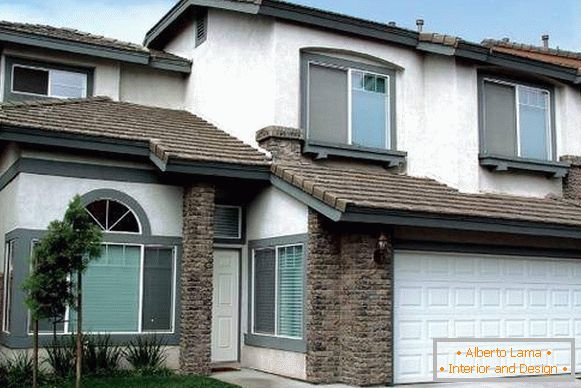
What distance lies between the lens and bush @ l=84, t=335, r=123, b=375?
1302cm

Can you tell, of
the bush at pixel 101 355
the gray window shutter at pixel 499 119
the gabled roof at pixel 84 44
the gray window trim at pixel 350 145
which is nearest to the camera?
the bush at pixel 101 355

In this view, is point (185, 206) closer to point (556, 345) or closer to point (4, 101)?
point (4, 101)

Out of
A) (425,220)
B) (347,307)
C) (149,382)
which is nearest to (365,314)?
(347,307)

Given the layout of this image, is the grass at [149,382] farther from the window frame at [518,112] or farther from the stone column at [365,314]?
the window frame at [518,112]

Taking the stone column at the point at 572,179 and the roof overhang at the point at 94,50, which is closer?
the roof overhang at the point at 94,50

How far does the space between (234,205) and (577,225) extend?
6.82 m

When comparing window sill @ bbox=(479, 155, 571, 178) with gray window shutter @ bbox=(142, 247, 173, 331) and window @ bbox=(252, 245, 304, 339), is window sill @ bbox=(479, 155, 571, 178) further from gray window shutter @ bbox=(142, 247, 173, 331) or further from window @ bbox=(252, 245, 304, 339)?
gray window shutter @ bbox=(142, 247, 173, 331)

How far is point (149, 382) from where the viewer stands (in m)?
12.4

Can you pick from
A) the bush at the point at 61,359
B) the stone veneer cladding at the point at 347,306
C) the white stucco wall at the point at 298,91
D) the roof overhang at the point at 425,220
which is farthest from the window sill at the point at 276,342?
the white stucco wall at the point at 298,91

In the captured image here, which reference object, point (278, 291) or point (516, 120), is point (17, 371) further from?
point (516, 120)

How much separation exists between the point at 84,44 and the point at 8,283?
17.5 ft

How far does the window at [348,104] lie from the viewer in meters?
15.8

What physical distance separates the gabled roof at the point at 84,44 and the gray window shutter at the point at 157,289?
4.77 m

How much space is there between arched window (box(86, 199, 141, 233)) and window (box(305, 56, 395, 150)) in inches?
154
